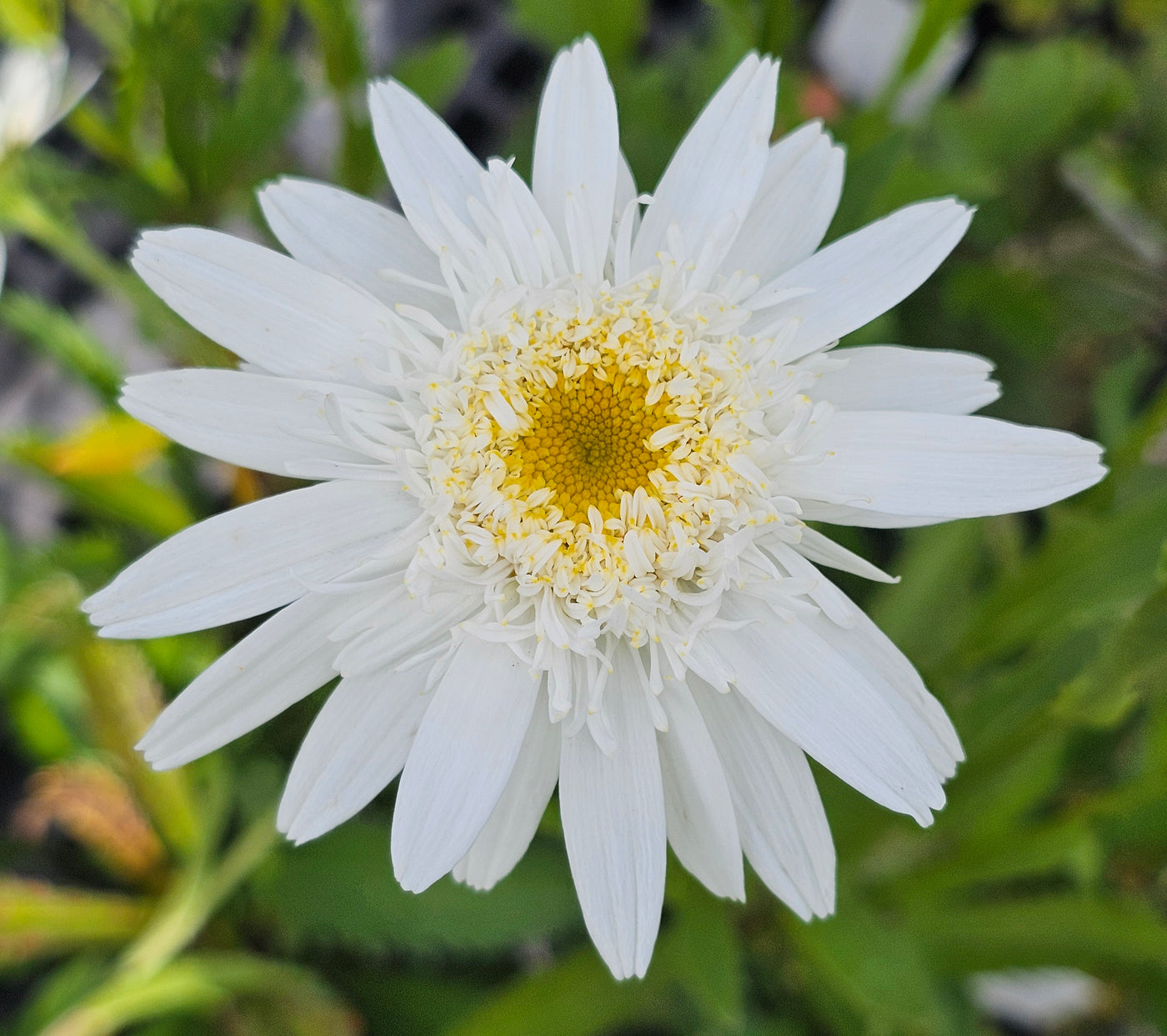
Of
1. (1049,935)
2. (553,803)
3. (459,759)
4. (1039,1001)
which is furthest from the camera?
(1039,1001)

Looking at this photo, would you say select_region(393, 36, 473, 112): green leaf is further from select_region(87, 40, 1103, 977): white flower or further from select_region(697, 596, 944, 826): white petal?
select_region(697, 596, 944, 826): white petal

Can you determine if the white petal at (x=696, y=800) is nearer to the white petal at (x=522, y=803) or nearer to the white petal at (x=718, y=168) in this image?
the white petal at (x=522, y=803)

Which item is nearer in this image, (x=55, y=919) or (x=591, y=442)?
(x=591, y=442)

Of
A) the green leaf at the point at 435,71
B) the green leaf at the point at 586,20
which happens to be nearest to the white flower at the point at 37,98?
the green leaf at the point at 435,71

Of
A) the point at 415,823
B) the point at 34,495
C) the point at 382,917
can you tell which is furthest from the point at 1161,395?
the point at 34,495

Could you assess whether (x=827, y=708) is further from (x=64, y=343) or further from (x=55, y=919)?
(x=55, y=919)

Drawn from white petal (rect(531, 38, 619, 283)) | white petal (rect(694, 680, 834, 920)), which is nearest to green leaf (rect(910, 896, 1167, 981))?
white petal (rect(694, 680, 834, 920))

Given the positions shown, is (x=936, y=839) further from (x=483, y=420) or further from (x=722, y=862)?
(x=483, y=420)

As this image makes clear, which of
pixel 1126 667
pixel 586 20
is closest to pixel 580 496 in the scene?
pixel 1126 667
